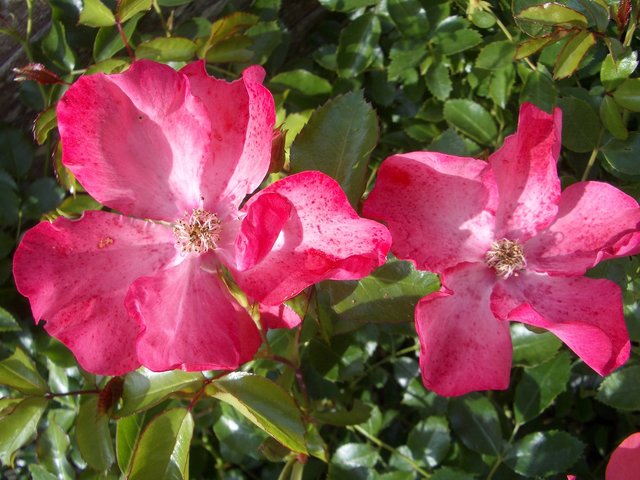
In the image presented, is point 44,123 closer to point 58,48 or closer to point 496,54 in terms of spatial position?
point 58,48

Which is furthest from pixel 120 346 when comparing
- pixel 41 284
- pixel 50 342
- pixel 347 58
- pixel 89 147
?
pixel 347 58

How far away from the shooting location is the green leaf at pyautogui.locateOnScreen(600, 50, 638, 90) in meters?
1.05

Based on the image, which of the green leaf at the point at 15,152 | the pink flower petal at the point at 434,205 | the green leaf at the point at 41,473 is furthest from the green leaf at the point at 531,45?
the green leaf at the point at 41,473

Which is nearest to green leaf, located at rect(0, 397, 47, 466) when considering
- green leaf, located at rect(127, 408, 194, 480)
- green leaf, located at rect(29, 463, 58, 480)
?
green leaf, located at rect(29, 463, 58, 480)

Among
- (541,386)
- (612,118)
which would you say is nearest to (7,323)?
(541,386)

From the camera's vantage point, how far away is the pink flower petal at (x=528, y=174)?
0.96 m

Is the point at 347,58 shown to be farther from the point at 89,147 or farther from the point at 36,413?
the point at 36,413

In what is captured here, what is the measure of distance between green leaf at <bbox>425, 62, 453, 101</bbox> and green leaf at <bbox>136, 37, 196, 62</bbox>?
0.49 meters

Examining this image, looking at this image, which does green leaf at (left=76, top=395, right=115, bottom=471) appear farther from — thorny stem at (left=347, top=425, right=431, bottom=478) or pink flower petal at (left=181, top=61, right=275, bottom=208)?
thorny stem at (left=347, top=425, right=431, bottom=478)

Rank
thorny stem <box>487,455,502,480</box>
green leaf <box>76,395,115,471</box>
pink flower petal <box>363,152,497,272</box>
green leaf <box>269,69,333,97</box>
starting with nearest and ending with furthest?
pink flower petal <box>363,152,497,272</box> → green leaf <box>76,395,115,471</box> → thorny stem <box>487,455,502,480</box> → green leaf <box>269,69,333,97</box>

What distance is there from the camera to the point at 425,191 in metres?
1.00

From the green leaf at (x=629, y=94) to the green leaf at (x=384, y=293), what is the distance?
1.39 feet

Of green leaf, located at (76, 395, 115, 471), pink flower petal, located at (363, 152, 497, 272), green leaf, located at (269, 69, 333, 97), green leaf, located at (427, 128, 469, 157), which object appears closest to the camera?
pink flower petal, located at (363, 152, 497, 272)

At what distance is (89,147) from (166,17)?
55 centimetres
